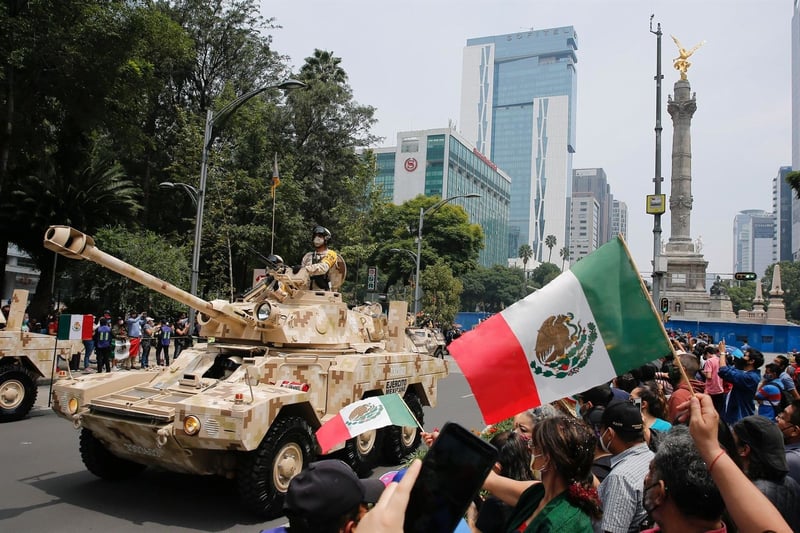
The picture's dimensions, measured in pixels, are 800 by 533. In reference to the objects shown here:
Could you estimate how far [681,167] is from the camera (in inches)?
1796

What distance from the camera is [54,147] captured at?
2377 centimetres

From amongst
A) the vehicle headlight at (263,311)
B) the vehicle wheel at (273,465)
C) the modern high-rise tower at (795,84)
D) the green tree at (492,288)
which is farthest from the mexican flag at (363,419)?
the modern high-rise tower at (795,84)

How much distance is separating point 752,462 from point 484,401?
4.61 ft

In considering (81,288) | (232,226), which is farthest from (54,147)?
(232,226)

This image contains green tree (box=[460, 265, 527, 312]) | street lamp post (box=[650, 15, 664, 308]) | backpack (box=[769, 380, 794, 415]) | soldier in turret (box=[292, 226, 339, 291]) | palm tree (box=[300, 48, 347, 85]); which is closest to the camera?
backpack (box=[769, 380, 794, 415])

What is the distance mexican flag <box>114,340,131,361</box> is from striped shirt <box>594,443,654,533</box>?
1619 centimetres

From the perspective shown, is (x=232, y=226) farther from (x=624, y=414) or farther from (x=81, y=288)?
(x=624, y=414)

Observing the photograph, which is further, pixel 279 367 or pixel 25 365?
pixel 25 365

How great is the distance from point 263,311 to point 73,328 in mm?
6385

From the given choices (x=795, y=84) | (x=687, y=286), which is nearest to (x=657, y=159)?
(x=687, y=286)

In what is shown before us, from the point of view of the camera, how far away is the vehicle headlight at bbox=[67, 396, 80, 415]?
22.7ft

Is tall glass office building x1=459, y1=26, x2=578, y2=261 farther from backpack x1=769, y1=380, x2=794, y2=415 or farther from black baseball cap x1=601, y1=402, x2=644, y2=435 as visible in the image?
black baseball cap x1=601, y1=402, x2=644, y2=435

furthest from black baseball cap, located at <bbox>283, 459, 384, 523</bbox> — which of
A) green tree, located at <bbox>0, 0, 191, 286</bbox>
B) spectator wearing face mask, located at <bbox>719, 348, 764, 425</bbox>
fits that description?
green tree, located at <bbox>0, 0, 191, 286</bbox>

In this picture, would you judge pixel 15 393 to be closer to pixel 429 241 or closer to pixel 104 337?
pixel 104 337
